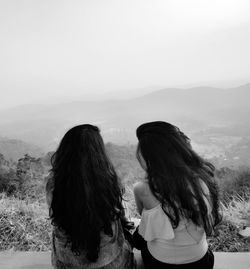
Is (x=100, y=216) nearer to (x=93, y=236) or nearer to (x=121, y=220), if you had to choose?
(x=93, y=236)

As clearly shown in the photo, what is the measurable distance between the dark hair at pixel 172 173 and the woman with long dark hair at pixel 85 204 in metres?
0.20

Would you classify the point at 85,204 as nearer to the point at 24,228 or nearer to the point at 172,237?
the point at 172,237

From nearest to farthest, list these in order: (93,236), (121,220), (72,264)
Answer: (93,236)
(72,264)
(121,220)

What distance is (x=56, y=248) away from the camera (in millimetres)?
1392

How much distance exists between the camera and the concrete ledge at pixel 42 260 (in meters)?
1.79

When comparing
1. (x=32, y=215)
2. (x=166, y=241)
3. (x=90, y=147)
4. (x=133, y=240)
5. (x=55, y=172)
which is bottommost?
(x=32, y=215)

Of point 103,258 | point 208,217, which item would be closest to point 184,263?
point 208,217

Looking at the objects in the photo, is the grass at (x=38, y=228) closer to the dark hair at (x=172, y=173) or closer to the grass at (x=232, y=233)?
the grass at (x=232, y=233)

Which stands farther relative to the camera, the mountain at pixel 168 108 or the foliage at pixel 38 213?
the mountain at pixel 168 108

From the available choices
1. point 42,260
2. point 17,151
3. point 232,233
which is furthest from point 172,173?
point 17,151

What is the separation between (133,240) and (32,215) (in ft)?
5.57

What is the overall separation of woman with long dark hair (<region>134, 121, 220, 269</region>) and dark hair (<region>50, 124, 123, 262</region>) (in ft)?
0.47

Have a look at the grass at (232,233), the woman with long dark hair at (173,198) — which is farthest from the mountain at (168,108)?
the woman with long dark hair at (173,198)

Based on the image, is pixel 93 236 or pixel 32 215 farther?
pixel 32 215
